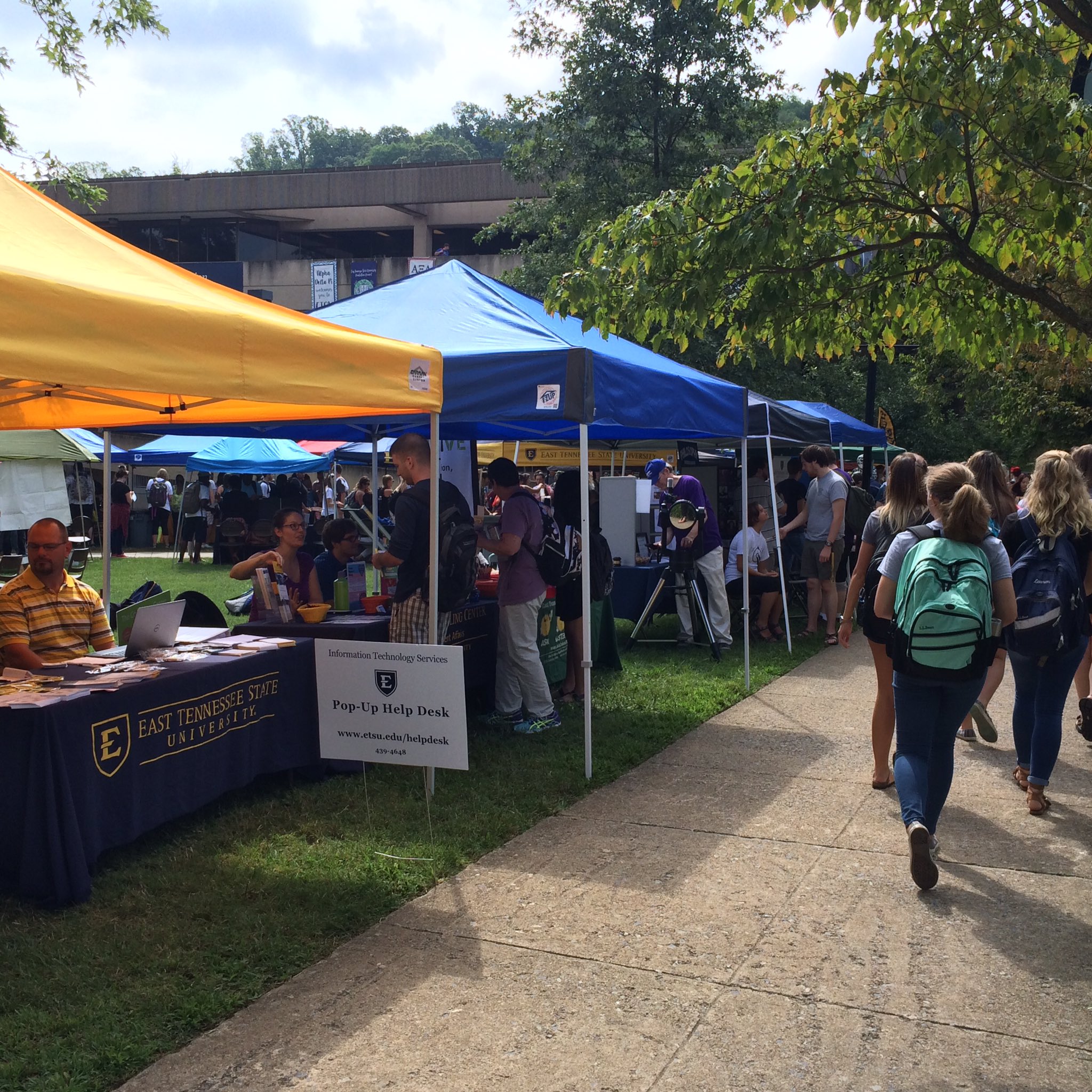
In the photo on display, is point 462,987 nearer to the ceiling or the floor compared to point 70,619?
nearer to the floor

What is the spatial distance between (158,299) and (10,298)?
0.72m

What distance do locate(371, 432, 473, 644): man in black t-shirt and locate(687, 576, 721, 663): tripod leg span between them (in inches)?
179

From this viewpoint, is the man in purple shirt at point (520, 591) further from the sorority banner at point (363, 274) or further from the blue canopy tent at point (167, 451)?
the sorority banner at point (363, 274)

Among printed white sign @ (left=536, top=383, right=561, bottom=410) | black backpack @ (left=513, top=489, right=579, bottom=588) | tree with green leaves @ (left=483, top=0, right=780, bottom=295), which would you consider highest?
tree with green leaves @ (left=483, top=0, right=780, bottom=295)

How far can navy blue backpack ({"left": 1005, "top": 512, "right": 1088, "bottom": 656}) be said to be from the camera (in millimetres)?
5484

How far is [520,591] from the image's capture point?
7320 millimetres

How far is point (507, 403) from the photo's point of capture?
20.4ft

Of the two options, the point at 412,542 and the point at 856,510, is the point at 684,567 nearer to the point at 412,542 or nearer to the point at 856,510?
the point at 856,510

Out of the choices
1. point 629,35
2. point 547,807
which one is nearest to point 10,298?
point 547,807

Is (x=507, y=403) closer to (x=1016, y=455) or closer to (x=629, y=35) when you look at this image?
(x=629, y=35)

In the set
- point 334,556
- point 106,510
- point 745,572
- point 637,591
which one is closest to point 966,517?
point 334,556

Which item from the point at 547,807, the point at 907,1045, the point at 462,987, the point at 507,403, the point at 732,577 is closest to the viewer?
the point at 907,1045

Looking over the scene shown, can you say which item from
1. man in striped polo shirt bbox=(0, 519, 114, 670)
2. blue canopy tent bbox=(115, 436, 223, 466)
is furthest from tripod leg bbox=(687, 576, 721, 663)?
blue canopy tent bbox=(115, 436, 223, 466)

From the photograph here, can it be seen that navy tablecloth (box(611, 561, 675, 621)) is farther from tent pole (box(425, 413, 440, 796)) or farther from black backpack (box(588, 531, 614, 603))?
tent pole (box(425, 413, 440, 796))
